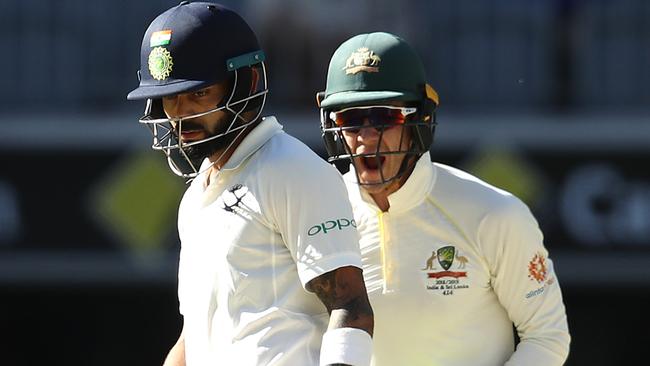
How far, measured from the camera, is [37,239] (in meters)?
7.99

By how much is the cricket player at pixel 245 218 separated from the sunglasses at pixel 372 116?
1.31ft

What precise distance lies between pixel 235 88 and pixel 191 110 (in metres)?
0.12

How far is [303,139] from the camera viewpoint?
780cm

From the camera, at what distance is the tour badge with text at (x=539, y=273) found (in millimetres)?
3732

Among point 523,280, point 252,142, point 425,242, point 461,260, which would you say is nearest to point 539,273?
point 523,280

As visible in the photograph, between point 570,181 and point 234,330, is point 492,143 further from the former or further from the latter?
point 234,330

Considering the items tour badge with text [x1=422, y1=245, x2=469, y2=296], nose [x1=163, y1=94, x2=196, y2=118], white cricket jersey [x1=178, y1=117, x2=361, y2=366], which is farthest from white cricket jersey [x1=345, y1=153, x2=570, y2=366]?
nose [x1=163, y1=94, x2=196, y2=118]

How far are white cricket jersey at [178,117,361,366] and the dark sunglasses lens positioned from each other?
0.51 metres

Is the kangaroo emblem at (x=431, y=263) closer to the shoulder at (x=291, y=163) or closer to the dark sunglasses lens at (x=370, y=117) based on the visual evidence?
the dark sunglasses lens at (x=370, y=117)

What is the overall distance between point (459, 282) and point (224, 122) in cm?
82

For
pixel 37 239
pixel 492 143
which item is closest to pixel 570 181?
pixel 492 143

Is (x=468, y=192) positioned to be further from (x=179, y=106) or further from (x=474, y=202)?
(x=179, y=106)

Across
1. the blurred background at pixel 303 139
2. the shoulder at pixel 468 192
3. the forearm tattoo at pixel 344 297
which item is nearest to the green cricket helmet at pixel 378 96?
the shoulder at pixel 468 192

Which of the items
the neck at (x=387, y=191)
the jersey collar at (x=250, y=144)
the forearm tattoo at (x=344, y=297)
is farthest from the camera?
the neck at (x=387, y=191)
